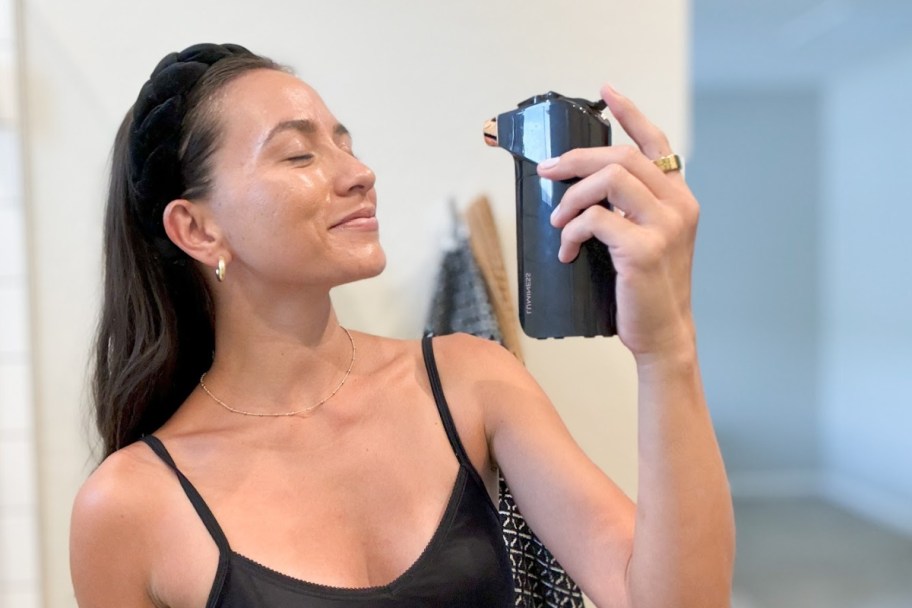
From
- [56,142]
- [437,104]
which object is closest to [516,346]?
[437,104]

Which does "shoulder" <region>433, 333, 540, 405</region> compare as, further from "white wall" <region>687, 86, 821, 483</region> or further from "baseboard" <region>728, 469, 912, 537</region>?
"baseboard" <region>728, 469, 912, 537</region>

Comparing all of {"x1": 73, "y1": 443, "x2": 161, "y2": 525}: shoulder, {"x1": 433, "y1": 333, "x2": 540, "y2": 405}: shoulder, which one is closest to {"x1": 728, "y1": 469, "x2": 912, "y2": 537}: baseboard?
{"x1": 433, "y1": 333, "x2": 540, "y2": 405}: shoulder

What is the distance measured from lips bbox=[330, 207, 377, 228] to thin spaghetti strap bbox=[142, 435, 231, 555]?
0.32 metres

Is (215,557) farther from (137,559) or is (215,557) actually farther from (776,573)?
(776,573)

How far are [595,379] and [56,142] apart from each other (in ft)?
2.91

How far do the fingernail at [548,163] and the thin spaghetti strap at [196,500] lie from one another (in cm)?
49

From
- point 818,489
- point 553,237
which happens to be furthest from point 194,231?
point 818,489

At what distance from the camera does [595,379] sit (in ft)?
3.91

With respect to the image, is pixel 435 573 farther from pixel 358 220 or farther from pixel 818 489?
pixel 818 489

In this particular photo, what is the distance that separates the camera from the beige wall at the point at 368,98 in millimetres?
1075

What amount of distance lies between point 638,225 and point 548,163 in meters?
0.09

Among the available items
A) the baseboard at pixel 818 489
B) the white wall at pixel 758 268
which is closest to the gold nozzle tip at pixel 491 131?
the white wall at pixel 758 268

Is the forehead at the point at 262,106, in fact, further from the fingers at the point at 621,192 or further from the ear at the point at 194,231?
the fingers at the point at 621,192

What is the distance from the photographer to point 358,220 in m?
0.78
